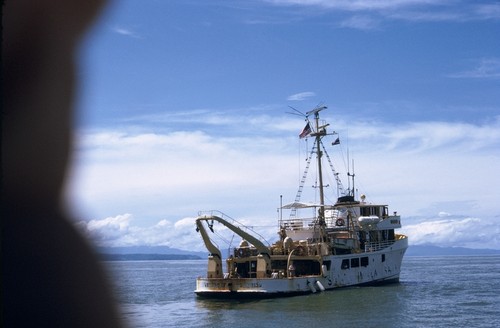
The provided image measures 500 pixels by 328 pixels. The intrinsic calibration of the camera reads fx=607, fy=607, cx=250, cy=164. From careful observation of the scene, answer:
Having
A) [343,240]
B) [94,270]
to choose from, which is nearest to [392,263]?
[343,240]

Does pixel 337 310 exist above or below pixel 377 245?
below

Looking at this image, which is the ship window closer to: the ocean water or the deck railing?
the ocean water

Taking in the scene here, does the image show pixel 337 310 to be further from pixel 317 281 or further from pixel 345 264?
pixel 345 264

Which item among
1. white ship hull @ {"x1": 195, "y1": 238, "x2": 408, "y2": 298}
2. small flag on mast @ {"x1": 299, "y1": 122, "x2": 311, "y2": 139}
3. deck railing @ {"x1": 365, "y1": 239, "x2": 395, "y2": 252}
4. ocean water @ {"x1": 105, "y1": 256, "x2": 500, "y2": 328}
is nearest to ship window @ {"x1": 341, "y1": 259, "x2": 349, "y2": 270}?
white ship hull @ {"x1": 195, "y1": 238, "x2": 408, "y2": 298}

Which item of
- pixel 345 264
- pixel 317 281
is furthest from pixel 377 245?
pixel 317 281

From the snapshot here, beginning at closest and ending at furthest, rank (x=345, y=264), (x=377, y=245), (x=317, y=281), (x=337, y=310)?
(x=337, y=310), (x=317, y=281), (x=345, y=264), (x=377, y=245)

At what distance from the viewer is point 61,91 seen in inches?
76.2

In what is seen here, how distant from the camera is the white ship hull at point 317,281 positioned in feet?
121

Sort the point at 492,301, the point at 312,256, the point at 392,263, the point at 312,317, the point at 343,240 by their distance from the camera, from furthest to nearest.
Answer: the point at 392,263, the point at 343,240, the point at 312,256, the point at 492,301, the point at 312,317

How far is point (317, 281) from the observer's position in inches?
1578

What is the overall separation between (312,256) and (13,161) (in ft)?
130

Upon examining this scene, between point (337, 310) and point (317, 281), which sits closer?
point (337, 310)

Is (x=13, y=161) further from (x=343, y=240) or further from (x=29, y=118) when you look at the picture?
(x=343, y=240)

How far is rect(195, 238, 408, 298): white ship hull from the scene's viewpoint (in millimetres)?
37031
